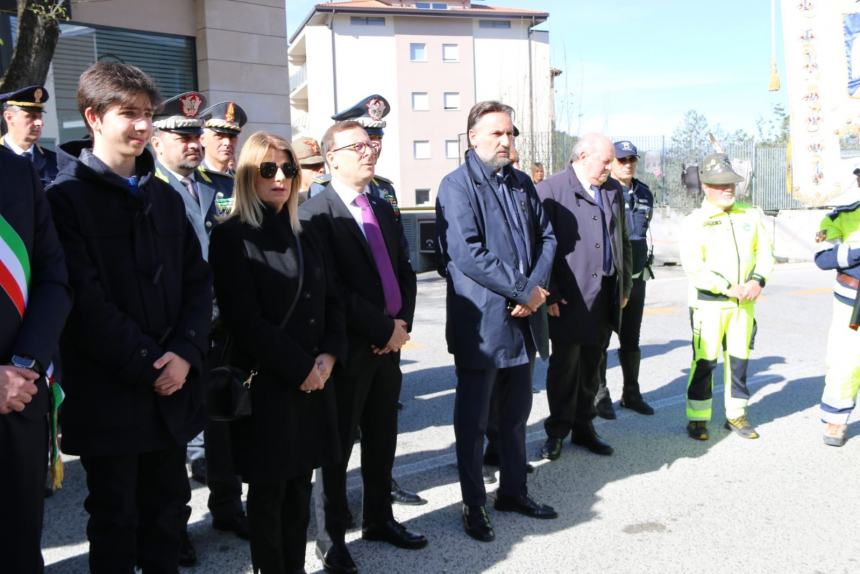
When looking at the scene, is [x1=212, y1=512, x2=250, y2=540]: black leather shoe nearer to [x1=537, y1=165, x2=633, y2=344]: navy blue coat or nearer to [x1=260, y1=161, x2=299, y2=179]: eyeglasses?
[x1=260, y1=161, x2=299, y2=179]: eyeglasses

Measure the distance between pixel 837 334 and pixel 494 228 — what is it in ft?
8.95

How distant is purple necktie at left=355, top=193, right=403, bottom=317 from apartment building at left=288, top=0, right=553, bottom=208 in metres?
41.2

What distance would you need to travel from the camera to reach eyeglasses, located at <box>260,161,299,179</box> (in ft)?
10.0

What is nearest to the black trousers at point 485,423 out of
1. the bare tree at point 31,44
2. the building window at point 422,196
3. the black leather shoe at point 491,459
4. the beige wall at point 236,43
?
the black leather shoe at point 491,459

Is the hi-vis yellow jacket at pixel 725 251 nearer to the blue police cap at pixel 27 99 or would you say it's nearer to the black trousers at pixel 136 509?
the black trousers at pixel 136 509

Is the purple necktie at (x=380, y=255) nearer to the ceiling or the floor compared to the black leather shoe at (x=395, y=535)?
nearer to the ceiling

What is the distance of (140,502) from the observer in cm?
289

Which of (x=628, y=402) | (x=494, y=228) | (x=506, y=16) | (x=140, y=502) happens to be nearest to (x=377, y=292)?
(x=494, y=228)

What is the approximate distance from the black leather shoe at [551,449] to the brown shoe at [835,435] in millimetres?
1775

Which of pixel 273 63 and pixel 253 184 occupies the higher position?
pixel 273 63

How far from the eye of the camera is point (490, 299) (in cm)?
384

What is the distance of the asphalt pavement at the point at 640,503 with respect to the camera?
349 centimetres

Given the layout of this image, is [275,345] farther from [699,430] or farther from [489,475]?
[699,430]

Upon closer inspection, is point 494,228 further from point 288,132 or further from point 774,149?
point 774,149
